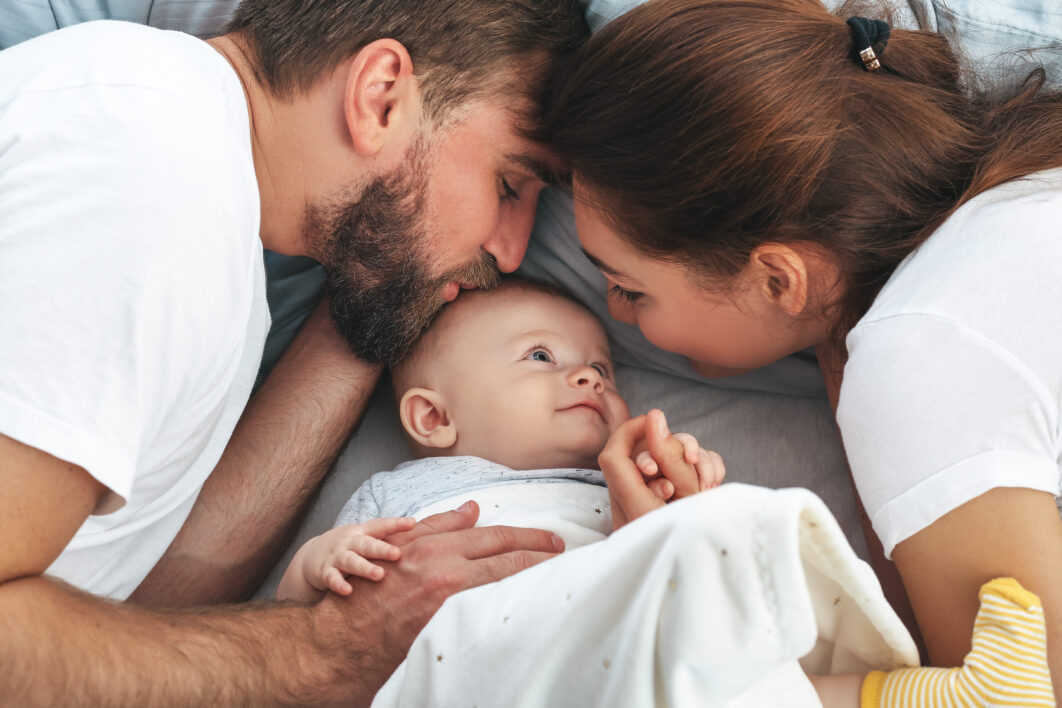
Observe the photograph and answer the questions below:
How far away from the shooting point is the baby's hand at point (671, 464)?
128cm

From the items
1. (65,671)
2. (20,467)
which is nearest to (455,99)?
(20,467)

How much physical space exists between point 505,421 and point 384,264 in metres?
0.36

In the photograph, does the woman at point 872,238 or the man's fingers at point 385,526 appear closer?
the woman at point 872,238

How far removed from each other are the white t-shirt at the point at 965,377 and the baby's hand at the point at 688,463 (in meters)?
0.22

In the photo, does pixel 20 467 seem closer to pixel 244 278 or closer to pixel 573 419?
pixel 244 278

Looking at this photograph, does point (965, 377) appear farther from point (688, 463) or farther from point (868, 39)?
point (868, 39)

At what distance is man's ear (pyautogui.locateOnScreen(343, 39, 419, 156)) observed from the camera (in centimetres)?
139

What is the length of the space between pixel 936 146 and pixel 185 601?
1.41 metres

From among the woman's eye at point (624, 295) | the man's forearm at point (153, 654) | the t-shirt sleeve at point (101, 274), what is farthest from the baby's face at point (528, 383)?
the t-shirt sleeve at point (101, 274)

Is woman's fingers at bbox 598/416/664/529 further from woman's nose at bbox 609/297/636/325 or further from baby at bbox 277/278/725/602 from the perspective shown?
woman's nose at bbox 609/297/636/325

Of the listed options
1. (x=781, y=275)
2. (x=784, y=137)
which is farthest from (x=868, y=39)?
(x=781, y=275)

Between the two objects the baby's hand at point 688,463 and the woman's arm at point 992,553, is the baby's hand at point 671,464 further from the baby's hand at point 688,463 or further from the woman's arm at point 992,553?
the woman's arm at point 992,553

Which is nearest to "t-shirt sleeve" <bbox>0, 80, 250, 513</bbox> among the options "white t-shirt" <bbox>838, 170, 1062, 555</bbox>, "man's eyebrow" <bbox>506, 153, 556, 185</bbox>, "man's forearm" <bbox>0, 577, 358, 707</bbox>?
"man's forearm" <bbox>0, 577, 358, 707</bbox>

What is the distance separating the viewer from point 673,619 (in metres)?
0.87
